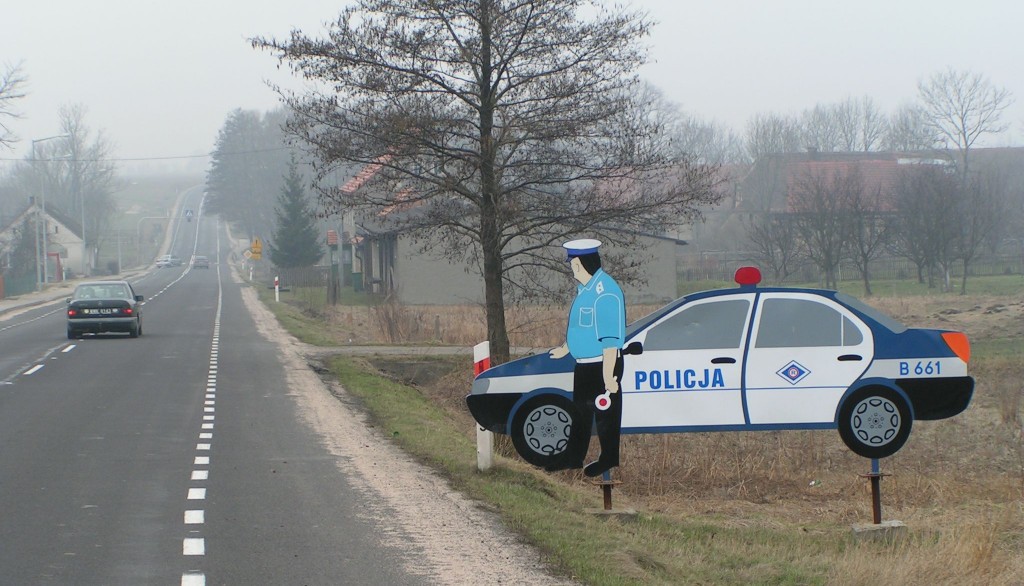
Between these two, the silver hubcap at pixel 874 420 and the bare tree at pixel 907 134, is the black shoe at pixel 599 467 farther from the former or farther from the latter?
the bare tree at pixel 907 134

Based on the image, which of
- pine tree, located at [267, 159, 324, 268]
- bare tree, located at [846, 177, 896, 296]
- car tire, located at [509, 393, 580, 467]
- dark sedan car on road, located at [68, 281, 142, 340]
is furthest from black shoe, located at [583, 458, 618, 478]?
pine tree, located at [267, 159, 324, 268]

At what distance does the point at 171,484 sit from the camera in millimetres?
10477

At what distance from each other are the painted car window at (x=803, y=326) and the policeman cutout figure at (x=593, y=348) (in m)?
1.06

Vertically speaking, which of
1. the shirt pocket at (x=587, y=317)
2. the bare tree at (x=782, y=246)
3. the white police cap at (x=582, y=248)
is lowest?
the shirt pocket at (x=587, y=317)

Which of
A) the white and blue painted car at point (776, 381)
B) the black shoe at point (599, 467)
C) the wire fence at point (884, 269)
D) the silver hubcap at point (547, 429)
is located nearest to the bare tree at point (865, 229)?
the wire fence at point (884, 269)

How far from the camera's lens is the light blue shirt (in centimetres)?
728

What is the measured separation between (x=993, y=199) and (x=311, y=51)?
52.7 meters

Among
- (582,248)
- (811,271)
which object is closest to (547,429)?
(582,248)

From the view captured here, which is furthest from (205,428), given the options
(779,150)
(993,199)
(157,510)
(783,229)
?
(779,150)

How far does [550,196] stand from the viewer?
18.3 metres

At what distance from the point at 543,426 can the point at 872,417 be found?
2231 millimetres

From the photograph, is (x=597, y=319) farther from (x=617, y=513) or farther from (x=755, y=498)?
(x=755, y=498)

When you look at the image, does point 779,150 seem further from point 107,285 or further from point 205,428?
point 205,428

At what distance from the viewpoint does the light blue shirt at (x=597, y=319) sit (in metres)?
7.28
